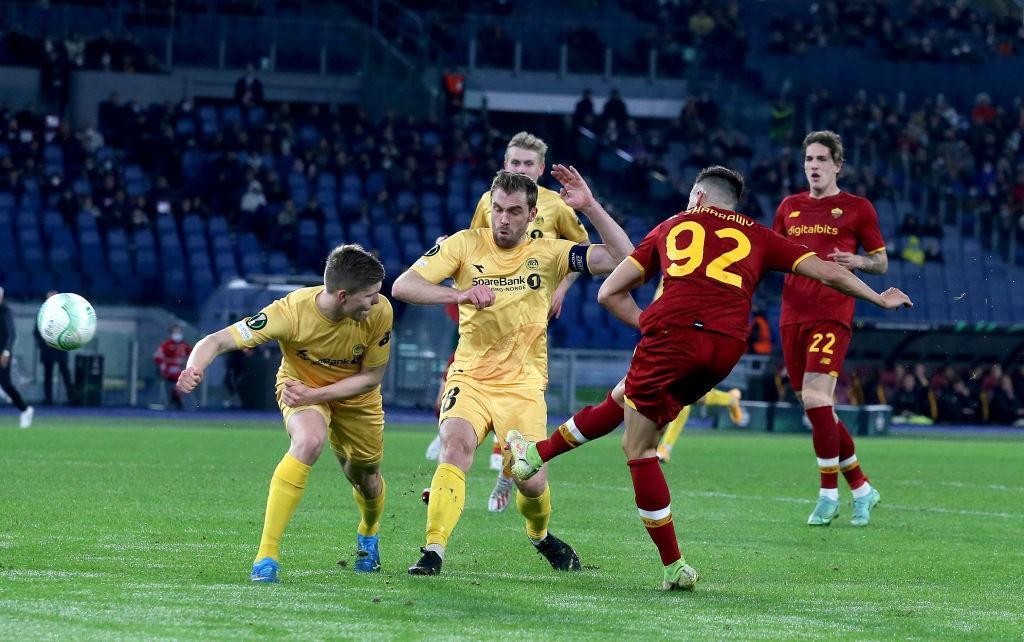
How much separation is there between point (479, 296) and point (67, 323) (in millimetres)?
3218

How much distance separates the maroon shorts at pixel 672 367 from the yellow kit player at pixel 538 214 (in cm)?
202

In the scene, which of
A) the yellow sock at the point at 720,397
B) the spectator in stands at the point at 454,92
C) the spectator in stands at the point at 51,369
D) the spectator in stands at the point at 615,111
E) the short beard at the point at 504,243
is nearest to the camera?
the short beard at the point at 504,243

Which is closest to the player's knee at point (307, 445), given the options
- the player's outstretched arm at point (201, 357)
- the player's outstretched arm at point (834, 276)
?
the player's outstretched arm at point (201, 357)

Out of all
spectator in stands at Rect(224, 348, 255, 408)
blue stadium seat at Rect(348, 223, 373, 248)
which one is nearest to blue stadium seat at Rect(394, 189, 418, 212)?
blue stadium seat at Rect(348, 223, 373, 248)

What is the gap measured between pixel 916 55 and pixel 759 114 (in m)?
6.52

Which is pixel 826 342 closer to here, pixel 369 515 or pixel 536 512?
pixel 536 512

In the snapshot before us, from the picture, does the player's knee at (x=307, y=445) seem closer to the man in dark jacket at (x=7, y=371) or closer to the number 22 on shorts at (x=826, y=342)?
the number 22 on shorts at (x=826, y=342)

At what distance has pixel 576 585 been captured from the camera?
767cm

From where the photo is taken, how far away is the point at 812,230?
38.2 ft

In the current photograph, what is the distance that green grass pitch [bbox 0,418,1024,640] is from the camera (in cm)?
627

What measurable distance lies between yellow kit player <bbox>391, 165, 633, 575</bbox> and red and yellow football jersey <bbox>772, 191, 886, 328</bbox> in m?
3.24

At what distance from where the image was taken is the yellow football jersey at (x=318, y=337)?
7.82 metres

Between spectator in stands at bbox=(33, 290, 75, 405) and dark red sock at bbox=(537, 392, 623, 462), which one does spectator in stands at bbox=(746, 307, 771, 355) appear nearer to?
spectator in stands at bbox=(33, 290, 75, 405)

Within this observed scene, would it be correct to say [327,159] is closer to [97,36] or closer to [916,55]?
[97,36]
